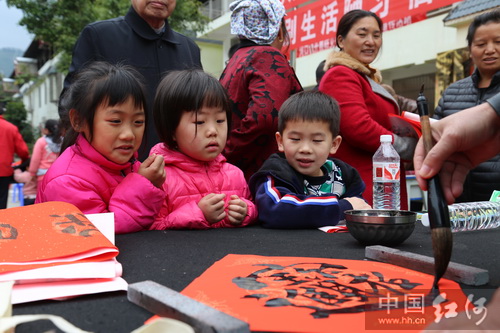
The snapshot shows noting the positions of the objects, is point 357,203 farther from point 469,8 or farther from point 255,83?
point 469,8

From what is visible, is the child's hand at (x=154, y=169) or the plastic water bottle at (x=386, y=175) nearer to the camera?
the child's hand at (x=154, y=169)

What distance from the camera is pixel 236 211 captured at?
153cm

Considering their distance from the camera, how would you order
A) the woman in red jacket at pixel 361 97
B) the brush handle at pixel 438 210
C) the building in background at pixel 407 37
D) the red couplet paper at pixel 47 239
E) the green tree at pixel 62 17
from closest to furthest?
the brush handle at pixel 438 210, the red couplet paper at pixel 47 239, the woman in red jacket at pixel 361 97, the building in background at pixel 407 37, the green tree at pixel 62 17

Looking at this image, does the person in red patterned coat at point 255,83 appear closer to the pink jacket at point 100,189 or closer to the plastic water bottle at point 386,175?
the plastic water bottle at point 386,175

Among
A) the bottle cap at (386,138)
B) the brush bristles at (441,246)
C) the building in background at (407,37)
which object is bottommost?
the brush bristles at (441,246)

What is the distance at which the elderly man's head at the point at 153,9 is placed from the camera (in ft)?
6.65

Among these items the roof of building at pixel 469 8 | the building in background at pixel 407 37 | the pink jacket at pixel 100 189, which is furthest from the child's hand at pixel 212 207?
the roof of building at pixel 469 8

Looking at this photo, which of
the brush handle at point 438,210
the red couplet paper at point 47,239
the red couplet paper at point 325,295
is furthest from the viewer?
the red couplet paper at point 47,239

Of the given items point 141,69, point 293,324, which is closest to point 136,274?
point 293,324

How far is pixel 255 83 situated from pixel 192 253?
1.05 meters

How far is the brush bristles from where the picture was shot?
2.37 feet

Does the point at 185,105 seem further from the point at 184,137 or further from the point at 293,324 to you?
the point at 293,324

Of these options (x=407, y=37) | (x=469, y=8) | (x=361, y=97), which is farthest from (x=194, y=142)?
(x=407, y=37)

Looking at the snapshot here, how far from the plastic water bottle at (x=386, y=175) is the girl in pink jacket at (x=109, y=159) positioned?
86cm
